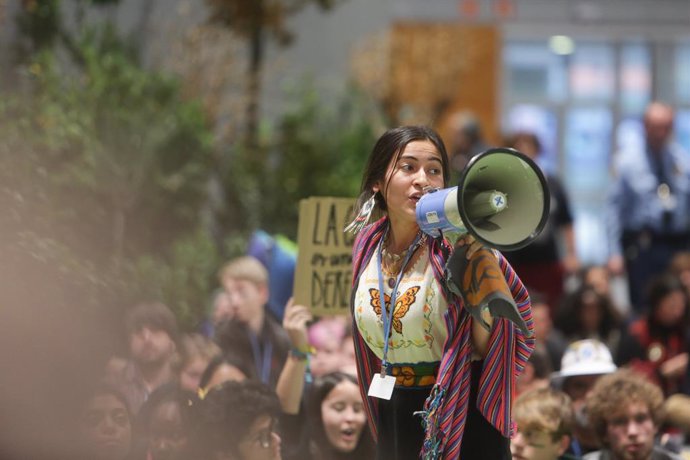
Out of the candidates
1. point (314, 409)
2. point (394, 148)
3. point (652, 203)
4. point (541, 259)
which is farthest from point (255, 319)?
point (652, 203)

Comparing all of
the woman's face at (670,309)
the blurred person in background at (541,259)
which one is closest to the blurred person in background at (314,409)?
the woman's face at (670,309)

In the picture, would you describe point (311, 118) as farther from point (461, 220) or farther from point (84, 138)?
point (461, 220)

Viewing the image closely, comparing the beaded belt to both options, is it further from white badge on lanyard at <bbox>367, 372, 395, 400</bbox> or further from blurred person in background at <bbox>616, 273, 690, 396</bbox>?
blurred person in background at <bbox>616, 273, 690, 396</bbox>

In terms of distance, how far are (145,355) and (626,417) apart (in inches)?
77.5

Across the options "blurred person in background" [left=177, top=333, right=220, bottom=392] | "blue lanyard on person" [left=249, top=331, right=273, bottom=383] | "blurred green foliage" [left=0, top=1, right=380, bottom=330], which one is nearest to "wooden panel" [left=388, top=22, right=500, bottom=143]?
"blurred green foliage" [left=0, top=1, right=380, bottom=330]

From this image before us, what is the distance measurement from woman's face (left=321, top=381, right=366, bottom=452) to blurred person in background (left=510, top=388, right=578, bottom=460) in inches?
26.0

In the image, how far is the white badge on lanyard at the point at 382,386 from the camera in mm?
4098

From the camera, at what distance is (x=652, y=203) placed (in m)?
10.5

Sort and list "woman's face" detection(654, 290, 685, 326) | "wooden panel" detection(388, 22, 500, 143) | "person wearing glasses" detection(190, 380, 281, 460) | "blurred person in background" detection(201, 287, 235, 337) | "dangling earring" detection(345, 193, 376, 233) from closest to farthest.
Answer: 1. "dangling earring" detection(345, 193, 376, 233)
2. "person wearing glasses" detection(190, 380, 281, 460)
3. "blurred person in background" detection(201, 287, 235, 337)
4. "woman's face" detection(654, 290, 685, 326)
5. "wooden panel" detection(388, 22, 500, 143)

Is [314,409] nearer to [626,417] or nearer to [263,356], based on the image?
[263,356]

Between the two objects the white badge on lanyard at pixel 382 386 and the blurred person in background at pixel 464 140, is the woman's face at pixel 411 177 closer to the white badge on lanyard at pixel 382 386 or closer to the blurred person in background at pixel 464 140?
the white badge on lanyard at pixel 382 386

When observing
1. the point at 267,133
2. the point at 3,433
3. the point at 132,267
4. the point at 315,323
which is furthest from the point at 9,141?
the point at 267,133

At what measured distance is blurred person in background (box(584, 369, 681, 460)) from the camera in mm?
5664

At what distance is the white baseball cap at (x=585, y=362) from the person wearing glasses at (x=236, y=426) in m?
1.94
